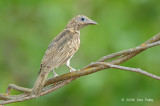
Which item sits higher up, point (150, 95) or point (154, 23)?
point (154, 23)

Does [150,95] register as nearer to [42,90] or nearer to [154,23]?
[154,23]

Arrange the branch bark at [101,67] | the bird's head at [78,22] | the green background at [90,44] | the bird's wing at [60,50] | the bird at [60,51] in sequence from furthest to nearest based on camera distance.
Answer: the green background at [90,44]
the bird's head at [78,22]
the bird's wing at [60,50]
the bird at [60,51]
the branch bark at [101,67]

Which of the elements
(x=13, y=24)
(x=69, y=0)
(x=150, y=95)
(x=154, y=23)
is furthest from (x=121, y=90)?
(x=13, y=24)

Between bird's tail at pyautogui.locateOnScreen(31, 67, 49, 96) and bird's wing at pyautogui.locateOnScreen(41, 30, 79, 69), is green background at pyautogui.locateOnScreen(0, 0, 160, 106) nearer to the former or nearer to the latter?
bird's wing at pyautogui.locateOnScreen(41, 30, 79, 69)

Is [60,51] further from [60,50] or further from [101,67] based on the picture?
→ [101,67]

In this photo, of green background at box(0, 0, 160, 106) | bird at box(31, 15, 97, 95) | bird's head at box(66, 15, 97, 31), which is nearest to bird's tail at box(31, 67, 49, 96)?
bird at box(31, 15, 97, 95)

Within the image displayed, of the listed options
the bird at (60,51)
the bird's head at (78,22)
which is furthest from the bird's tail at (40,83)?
the bird's head at (78,22)

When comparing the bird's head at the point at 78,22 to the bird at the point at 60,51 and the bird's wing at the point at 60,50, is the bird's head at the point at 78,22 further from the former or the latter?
the bird's wing at the point at 60,50
